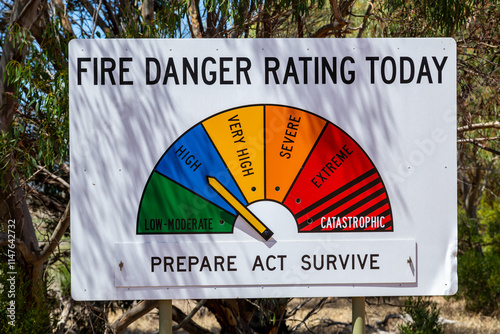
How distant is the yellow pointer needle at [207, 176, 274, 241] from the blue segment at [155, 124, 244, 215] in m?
0.02

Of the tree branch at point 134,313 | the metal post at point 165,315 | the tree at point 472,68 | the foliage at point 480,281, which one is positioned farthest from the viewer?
the foliage at point 480,281

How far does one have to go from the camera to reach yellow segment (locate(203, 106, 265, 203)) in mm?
2900

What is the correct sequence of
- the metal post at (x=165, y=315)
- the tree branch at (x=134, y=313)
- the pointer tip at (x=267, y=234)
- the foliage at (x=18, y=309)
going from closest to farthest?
the pointer tip at (x=267, y=234), the metal post at (x=165, y=315), the foliage at (x=18, y=309), the tree branch at (x=134, y=313)

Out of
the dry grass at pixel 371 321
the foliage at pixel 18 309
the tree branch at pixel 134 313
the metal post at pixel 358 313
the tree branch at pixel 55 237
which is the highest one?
the tree branch at pixel 55 237

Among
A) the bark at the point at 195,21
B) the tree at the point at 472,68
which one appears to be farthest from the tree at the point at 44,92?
the tree at the point at 472,68

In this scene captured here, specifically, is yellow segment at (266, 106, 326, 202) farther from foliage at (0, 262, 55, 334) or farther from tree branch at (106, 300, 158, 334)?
tree branch at (106, 300, 158, 334)

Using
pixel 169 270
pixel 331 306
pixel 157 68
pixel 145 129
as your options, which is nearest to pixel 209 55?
pixel 157 68

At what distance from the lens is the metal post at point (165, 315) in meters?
2.98

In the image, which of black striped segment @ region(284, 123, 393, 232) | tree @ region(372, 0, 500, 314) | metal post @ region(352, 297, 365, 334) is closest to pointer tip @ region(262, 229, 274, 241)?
black striped segment @ region(284, 123, 393, 232)

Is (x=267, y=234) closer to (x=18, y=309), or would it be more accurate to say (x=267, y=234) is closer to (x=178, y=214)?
(x=178, y=214)

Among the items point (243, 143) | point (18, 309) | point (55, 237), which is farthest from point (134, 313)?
point (243, 143)

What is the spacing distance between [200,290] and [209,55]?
1170 millimetres

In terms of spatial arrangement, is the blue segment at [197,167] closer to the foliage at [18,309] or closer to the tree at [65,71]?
the tree at [65,71]

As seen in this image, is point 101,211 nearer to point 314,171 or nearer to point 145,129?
point 145,129
